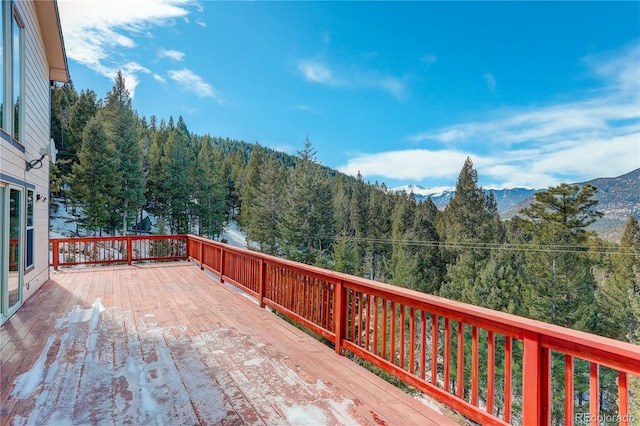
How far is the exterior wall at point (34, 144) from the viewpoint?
4.40 m

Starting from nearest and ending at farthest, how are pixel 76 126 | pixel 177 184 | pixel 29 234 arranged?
pixel 29 234
pixel 76 126
pixel 177 184

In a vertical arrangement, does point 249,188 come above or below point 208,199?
above

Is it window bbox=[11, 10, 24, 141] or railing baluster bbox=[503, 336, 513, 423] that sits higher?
window bbox=[11, 10, 24, 141]

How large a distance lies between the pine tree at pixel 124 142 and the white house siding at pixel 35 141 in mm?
16310

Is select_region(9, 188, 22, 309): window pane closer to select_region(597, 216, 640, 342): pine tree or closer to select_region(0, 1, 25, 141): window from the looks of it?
select_region(0, 1, 25, 141): window

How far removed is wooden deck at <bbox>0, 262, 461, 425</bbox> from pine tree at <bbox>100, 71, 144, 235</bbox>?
1919 centimetres

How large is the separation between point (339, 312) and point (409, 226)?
99.8ft

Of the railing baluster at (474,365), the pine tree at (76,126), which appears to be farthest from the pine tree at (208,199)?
the railing baluster at (474,365)

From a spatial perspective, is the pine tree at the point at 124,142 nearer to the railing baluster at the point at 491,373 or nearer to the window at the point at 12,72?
the window at the point at 12,72

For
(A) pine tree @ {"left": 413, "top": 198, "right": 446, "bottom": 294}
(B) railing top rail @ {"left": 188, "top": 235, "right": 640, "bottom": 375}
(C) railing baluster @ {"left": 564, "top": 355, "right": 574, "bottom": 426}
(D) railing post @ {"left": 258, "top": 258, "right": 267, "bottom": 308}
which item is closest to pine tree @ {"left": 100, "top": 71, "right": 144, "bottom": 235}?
(D) railing post @ {"left": 258, "top": 258, "right": 267, "bottom": 308}

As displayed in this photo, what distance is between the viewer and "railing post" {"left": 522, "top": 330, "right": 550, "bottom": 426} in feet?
5.74

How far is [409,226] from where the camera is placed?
32.5m

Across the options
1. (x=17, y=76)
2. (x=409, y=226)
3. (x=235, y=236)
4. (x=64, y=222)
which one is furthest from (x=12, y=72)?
(x=235, y=236)

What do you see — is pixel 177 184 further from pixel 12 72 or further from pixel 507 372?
pixel 507 372
